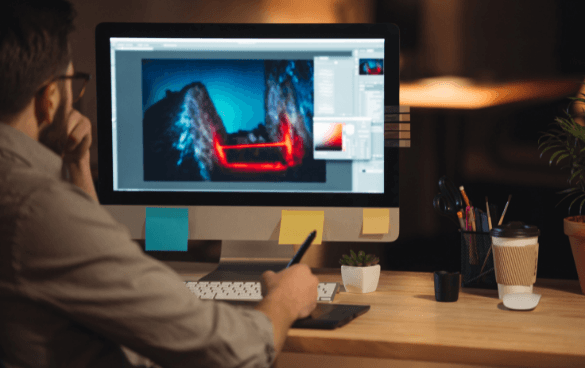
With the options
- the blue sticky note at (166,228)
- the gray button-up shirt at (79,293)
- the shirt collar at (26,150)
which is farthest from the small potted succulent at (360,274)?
the shirt collar at (26,150)

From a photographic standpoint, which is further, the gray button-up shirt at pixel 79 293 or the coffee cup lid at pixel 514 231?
the coffee cup lid at pixel 514 231

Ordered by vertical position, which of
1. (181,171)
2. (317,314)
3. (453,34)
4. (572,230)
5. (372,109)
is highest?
(453,34)

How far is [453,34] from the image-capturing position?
52.7 inches

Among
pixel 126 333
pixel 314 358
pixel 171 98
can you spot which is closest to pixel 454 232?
pixel 314 358

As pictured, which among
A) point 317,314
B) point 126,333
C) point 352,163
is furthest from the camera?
point 352,163

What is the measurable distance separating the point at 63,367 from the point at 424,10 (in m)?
1.17

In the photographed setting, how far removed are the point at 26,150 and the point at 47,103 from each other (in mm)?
83

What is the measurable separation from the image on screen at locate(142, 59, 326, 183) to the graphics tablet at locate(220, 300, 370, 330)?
34 centimetres

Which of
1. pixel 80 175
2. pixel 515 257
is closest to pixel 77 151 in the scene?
pixel 80 175

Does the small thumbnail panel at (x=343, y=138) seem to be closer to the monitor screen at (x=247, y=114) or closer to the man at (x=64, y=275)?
the monitor screen at (x=247, y=114)

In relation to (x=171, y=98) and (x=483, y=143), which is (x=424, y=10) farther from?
(x=171, y=98)

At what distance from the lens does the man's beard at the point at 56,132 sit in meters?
0.69

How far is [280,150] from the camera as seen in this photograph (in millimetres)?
1196

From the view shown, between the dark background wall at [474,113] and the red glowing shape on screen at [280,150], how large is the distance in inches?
12.8
